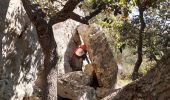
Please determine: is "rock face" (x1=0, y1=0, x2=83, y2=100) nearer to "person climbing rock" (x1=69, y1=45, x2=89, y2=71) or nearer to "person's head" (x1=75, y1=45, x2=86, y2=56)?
"person climbing rock" (x1=69, y1=45, x2=89, y2=71)

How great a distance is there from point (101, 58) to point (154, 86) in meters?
19.1

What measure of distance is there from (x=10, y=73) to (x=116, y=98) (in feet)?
38.7

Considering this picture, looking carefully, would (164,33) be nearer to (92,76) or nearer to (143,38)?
(143,38)

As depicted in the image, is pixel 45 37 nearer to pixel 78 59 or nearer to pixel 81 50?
pixel 78 59

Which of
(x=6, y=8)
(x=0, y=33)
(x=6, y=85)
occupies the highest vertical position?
(x=6, y=8)

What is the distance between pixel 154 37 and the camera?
2219cm

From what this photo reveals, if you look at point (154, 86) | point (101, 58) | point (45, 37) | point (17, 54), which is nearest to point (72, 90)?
point (17, 54)

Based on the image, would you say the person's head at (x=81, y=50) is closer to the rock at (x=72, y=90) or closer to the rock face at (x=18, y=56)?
the rock at (x=72, y=90)

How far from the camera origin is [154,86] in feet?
6.53

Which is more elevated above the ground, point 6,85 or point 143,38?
point 143,38

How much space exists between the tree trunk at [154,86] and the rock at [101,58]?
60.4 ft

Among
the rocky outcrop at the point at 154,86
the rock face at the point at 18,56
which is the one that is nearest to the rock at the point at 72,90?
the rock face at the point at 18,56

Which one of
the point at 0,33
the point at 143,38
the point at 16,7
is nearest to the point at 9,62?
the point at 0,33

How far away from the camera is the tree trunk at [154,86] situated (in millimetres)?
1952
